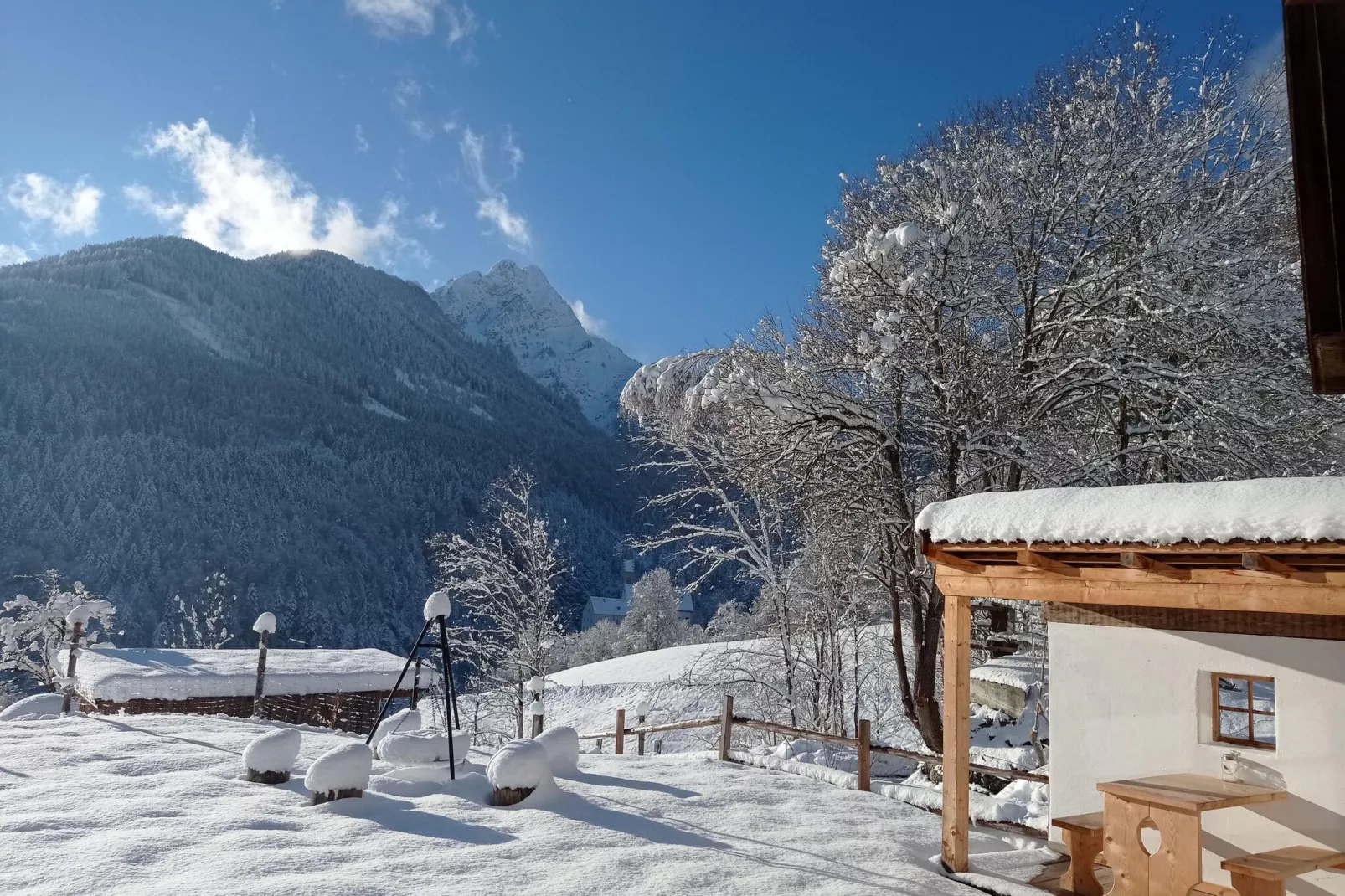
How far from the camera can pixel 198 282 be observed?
109m

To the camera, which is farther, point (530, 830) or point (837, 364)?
point (837, 364)

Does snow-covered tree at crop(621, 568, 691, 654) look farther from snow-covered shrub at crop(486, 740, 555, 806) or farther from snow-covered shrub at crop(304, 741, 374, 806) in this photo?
snow-covered shrub at crop(304, 741, 374, 806)

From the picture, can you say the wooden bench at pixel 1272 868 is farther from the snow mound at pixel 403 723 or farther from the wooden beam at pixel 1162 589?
the snow mound at pixel 403 723

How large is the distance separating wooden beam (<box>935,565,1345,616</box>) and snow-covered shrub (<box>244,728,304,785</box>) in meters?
6.66

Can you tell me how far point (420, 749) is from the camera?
9211mm

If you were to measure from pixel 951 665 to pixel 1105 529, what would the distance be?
63.0 inches

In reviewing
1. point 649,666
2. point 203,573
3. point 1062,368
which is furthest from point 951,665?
point 203,573

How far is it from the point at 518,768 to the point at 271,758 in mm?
2584

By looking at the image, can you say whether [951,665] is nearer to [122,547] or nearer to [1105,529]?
[1105,529]

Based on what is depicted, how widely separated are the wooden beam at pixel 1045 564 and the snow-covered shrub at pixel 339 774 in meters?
5.92

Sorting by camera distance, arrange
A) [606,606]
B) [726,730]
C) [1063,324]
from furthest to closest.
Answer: [606,606] → [726,730] → [1063,324]

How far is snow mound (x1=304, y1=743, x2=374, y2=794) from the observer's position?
740 cm

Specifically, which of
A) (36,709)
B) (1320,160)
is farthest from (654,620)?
(1320,160)

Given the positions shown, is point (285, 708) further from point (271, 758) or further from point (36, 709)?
point (271, 758)
